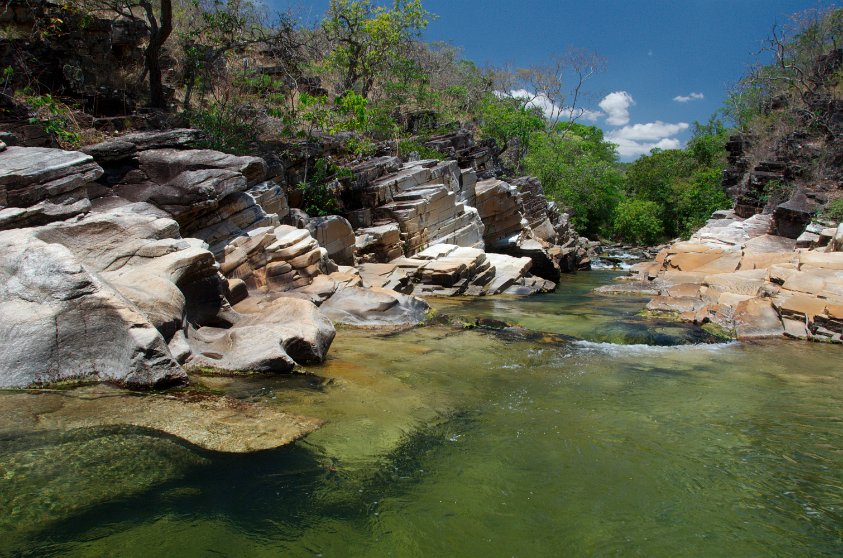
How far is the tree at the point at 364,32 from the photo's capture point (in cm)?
2102

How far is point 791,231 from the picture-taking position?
19156mm

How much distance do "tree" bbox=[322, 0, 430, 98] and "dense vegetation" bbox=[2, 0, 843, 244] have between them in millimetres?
56

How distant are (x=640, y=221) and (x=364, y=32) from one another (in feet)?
77.9

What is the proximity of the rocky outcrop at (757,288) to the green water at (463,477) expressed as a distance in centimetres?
388

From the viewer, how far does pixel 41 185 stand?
826 cm

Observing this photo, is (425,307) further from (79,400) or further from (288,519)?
(288,519)

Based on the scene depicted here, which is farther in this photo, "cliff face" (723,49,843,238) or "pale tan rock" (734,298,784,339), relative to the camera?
"cliff face" (723,49,843,238)

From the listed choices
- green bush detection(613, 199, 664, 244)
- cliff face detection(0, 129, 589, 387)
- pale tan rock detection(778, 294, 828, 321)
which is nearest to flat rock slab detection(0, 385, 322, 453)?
cliff face detection(0, 129, 589, 387)

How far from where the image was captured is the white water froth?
900 cm

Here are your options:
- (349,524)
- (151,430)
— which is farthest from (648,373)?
(151,430)

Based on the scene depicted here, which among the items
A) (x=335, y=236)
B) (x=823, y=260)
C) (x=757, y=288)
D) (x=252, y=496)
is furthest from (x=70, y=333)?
(x=823, y=260)

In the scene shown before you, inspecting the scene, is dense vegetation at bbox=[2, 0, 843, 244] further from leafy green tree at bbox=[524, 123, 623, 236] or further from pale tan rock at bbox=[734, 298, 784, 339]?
pale tan rock at bbox=[734, 298, 784, 339]

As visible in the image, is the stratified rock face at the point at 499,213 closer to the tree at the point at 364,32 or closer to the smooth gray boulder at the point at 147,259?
the tree at the point at 364,32

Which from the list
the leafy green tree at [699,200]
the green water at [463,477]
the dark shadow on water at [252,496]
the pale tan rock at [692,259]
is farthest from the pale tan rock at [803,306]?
the leafy green tree at [699,200]
